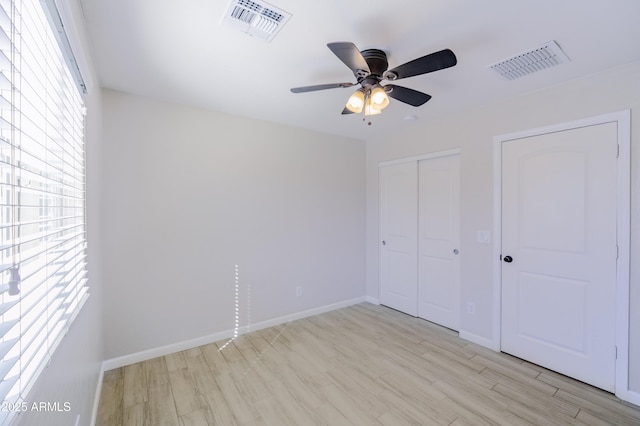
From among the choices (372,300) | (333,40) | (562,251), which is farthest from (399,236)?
(333,40)

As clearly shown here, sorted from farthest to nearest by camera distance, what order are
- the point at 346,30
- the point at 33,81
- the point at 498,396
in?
1. the point at 498,396
2. the point at 346,30
3. the point at 33,81

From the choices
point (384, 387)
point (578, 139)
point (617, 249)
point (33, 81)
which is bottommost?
point (384, 387)

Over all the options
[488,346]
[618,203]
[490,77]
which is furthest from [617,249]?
[490,77]

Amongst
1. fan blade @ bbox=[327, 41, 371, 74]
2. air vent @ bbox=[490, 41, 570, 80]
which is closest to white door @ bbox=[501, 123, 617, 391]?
air vent @ bbox=[490, 41, 570, 80]

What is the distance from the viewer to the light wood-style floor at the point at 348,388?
6.28ft

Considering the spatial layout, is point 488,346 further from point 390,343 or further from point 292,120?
point 292,120

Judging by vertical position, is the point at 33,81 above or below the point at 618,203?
above

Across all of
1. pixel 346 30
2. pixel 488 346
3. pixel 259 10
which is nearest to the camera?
pixel 259 10

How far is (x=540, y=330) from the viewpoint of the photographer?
8.34 ft

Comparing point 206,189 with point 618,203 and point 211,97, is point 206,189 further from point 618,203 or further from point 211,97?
point 618,203

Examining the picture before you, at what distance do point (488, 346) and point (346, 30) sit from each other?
3241mm

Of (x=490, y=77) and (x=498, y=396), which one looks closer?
(x=498, y=396)

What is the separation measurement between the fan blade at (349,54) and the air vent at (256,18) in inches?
14.3

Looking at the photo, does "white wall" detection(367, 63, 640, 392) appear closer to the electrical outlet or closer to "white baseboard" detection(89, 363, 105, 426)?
the electrical outlet
